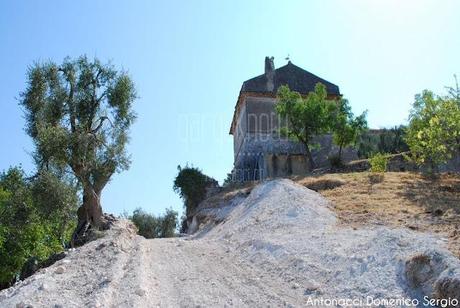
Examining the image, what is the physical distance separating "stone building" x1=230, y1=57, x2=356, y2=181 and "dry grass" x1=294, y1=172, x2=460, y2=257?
13.0m

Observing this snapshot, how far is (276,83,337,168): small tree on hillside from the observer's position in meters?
30.0

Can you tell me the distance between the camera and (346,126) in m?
31.0

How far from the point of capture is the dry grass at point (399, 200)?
41.7ft

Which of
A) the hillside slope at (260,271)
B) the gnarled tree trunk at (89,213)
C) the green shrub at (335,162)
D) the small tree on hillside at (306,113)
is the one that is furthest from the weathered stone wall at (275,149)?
the hillside slope at (260,271)

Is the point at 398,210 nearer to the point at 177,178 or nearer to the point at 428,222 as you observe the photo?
the point at 428,222

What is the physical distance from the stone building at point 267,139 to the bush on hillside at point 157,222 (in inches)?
344

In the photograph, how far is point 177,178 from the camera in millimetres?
34594

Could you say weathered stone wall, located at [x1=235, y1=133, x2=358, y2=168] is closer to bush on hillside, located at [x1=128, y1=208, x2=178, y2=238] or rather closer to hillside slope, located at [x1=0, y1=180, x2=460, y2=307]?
bush on hillside, located at [x1=128, y1=208, x2=178, y2=238]

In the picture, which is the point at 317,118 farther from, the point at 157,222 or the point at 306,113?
the point at 157,222

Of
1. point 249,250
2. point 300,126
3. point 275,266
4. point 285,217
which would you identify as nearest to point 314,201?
point 285,217

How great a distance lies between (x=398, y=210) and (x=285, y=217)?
11.7ft

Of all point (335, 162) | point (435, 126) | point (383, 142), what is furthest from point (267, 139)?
point (435, 126)

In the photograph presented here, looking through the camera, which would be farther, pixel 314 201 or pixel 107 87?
pixel 107 87

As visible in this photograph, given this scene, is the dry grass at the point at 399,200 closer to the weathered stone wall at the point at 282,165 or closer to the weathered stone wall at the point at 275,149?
the weathered stone wall at the point at 282,165
